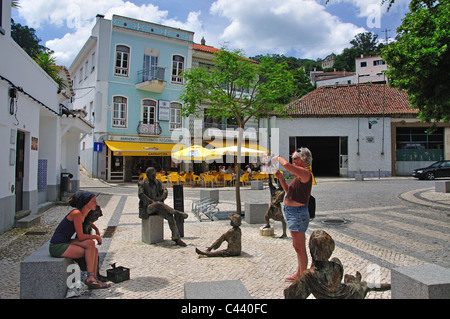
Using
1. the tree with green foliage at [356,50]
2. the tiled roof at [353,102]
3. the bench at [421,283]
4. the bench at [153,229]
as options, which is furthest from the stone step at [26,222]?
the tree with green foliage at [356,50]

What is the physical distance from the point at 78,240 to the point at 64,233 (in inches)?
7.1

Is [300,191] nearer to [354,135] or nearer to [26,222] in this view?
[26,222]

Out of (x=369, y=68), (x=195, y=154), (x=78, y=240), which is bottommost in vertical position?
(x=78, y=240)

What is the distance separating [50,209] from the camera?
1120 cm

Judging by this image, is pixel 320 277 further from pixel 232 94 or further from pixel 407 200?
pixel 407 200

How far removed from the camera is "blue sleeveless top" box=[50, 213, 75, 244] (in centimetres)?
394

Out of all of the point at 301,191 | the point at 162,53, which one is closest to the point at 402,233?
the point at 301,191

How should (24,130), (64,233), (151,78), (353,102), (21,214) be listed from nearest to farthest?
(64,233)
(21,214)
(24,130)
(151,78)
(353,102)

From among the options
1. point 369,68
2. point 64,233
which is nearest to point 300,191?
point 64,233

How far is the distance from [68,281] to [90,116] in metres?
21.6

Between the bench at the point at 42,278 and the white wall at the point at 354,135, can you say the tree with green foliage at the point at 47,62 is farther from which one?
the white wall at the point at 354,135

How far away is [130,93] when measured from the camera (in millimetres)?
23578

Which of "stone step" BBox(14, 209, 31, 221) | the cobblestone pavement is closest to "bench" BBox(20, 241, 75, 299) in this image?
the cobblestone pavement

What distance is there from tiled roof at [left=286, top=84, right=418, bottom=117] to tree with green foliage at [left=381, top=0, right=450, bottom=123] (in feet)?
53.1
